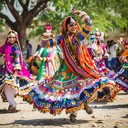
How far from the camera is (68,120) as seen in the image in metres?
7.34

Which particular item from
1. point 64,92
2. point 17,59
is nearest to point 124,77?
point 17,59

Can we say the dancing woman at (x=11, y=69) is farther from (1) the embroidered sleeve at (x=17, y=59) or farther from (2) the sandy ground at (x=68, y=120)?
(2) the sandy ground at (x=68, y=120)

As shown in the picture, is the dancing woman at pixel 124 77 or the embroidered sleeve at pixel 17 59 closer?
the embroidered sleeve at pixel 17 59

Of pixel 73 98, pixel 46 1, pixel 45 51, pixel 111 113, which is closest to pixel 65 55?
pixel 73 98

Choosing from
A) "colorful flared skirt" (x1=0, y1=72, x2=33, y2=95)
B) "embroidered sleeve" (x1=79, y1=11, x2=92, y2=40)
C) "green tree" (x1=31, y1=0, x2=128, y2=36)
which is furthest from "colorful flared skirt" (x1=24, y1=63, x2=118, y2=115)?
"green tree" (x1=31, y1=0, x2=128, y2=36)

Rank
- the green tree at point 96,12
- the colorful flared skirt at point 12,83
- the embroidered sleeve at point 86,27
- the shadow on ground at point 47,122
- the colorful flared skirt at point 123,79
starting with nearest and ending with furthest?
1. the shadow on ground at point 47,122
2. the embroidered sleeve at point 86,27
3. the colorful flared skirt at point 12,83
4. the colorful flared skirt at point 123,79
5. the green tree at point 96,12

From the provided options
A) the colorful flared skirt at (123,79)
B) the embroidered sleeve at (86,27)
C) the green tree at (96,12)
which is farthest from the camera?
the green tree at (96,12)

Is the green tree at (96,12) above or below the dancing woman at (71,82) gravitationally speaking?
above

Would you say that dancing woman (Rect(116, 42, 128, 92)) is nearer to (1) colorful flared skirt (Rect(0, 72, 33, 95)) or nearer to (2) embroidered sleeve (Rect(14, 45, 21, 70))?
(1) colorful flared skirt (Rect(0, 72, 33, 95))

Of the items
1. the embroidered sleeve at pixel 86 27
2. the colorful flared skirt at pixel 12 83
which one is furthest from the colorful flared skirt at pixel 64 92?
the colorful flared skirt at pixel 12 83

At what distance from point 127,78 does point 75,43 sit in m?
2.47

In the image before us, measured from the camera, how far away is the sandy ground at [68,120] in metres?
6.89

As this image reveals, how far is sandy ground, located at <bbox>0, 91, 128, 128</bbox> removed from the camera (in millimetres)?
6887

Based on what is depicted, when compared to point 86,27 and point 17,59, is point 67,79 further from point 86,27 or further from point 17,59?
Answer: point 17,59
